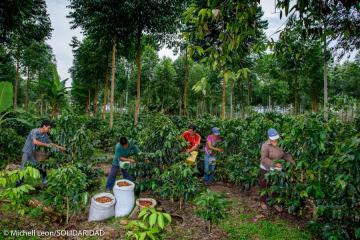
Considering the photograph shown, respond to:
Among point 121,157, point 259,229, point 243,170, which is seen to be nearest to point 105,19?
point 121,157

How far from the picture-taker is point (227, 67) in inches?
98.2

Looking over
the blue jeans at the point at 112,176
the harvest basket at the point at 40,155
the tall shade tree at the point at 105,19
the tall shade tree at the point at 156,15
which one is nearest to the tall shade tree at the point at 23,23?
the tall shade tree at the point at 105,19

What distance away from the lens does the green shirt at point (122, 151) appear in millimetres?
6809

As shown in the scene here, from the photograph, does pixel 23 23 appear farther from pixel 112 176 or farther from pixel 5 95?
pixel 112 176

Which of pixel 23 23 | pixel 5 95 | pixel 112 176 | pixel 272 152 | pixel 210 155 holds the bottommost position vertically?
pixel 112 176

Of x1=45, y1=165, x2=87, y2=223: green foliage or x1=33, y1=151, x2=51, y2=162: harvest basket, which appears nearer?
x1=45, y1=165, x2=87, y2=223: green foliage

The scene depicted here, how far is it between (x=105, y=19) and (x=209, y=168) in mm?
9816

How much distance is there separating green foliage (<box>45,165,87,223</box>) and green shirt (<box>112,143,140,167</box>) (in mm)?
1706

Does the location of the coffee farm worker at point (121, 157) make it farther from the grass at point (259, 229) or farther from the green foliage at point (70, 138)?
the grass at point (259, 229)

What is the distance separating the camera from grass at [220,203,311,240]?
4.79m

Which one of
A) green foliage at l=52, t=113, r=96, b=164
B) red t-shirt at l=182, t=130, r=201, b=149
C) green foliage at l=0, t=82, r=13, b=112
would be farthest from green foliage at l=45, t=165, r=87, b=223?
green foliage at l=0, t=82, r=13, b=112

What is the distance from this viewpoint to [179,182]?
19.5ft

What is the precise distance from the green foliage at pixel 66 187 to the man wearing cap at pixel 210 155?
149 inches

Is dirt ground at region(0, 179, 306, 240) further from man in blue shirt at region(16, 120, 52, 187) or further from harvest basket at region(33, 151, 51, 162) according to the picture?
harvest basket at region(33, 151, 51, 162)
